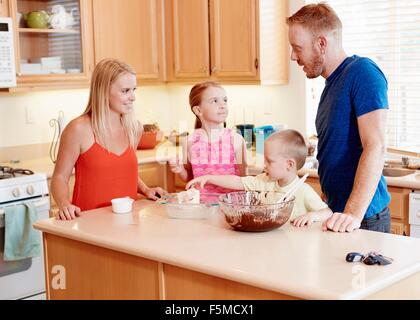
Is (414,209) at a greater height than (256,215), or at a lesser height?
lesser

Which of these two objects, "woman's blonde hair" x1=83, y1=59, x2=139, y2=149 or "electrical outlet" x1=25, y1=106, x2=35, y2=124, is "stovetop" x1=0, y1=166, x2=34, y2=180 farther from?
"woman's blonde hair" x1=83, y1=59, x2=139, y2=149

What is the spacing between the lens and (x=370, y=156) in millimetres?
2232

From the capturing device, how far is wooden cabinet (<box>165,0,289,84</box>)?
4.39 meters

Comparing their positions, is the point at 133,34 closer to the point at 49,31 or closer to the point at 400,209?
the point at 49,31

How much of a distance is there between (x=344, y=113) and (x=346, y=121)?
0.10 feet

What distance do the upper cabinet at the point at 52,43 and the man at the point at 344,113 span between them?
2207 mm

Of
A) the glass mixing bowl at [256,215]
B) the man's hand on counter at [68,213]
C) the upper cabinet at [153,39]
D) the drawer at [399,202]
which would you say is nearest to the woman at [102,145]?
the man's hand on counter at [68,213]

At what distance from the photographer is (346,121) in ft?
7.79

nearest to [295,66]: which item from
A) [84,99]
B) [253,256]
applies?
[84,99]

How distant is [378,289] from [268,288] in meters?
0.27

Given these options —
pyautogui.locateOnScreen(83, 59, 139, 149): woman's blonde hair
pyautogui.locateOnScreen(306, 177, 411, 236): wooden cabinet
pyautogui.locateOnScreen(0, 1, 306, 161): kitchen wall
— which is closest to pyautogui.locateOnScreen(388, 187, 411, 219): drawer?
pyautogui.locateOnScreen(306, 177, 411, 236): wooden cabinet

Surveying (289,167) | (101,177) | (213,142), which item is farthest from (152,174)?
(289,167)

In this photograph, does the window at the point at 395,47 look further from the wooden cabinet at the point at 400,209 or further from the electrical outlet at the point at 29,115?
the electrical outlet at the point at 29,115
